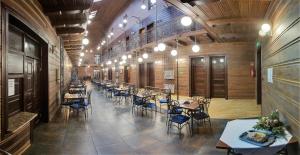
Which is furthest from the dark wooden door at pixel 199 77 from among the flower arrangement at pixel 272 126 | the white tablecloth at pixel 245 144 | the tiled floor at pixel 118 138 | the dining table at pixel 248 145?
the dining table at pixel 248 145

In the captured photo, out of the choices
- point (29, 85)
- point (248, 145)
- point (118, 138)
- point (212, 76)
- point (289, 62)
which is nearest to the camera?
point (248, 145)

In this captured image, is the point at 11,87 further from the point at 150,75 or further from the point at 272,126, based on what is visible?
the point at 150,75

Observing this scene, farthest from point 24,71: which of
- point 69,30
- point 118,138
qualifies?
point 69,30

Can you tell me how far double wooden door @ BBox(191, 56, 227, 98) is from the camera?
1212 centimetres

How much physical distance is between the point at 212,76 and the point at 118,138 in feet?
27.8

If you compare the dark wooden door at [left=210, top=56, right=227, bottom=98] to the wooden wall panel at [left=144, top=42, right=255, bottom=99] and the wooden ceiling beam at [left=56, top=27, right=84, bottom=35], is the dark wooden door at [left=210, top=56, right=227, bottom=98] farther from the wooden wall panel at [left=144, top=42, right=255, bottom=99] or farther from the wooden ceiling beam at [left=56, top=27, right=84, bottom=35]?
the wooden ceiling beam at [left=56, top=27, right=84, bottom=35]

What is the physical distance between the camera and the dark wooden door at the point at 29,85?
5198 mm

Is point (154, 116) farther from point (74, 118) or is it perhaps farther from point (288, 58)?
point (288, 58)

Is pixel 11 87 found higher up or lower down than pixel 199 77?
lower down

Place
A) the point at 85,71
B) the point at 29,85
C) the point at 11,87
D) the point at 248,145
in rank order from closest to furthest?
the point at 248,145 → the point at 11,87 → the point at 29,85 → the point at 85,71

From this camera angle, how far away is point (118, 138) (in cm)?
520

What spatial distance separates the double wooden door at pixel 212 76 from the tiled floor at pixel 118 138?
18.8 feet

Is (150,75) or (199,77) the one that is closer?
(199,77)

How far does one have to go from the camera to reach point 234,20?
593cm
